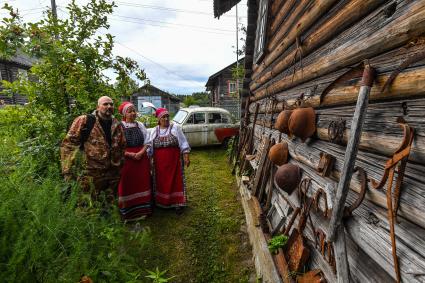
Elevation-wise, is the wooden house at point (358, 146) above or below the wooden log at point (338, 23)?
below

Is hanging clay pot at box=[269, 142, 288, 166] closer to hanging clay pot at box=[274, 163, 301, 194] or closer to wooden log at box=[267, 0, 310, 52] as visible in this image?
hanging clay pot at box=[274, 163, 301, 194]

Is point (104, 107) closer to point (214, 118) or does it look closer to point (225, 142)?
point (214, 118)

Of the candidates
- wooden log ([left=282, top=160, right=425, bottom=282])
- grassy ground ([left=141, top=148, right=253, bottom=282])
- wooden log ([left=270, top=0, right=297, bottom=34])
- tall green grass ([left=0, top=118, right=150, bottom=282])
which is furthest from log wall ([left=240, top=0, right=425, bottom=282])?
tall green grass ([left=0, top=118, right=150, bottom=282])

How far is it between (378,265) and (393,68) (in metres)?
0.94

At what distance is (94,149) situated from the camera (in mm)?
3176

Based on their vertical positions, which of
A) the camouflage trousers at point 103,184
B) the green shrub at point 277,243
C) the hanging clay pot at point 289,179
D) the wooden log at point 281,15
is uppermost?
the wooden log at point 281,15

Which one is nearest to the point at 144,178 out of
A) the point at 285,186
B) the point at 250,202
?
the point at 250,202

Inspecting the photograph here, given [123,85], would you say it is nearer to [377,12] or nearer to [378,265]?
[377,12]

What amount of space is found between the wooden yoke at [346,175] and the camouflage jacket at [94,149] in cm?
266

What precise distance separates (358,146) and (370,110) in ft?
0.85

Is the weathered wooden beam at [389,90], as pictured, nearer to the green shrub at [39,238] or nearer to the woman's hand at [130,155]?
the green shrub at [39,238]

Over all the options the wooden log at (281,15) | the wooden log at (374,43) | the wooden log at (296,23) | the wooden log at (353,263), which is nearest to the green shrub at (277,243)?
the wooden log at (353,263)

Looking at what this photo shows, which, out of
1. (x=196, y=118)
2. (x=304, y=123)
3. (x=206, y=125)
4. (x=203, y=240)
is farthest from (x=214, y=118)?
(x=304, y=123)

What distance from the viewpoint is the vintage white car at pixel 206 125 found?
9.66 metres
